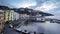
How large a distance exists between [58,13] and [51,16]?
0.11m

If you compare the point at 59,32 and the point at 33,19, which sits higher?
the point at 33,19

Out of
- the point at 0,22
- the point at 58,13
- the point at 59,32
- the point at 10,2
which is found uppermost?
the point at 10,2

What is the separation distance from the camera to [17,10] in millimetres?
2090

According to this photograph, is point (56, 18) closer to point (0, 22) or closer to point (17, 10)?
point (17, 10)

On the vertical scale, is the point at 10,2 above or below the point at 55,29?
above

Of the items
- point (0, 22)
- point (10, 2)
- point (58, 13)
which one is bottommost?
point (0, 22)

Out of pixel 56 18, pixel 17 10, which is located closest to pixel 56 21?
pixel 56 18

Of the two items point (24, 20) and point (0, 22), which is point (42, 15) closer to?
point (24, 20)

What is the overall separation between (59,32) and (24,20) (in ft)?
1.74

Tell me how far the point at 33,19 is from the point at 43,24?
6.5 inches

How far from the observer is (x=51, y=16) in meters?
2.04

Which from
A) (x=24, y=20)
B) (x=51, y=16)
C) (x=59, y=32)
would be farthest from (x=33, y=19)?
(x=59, y=32)

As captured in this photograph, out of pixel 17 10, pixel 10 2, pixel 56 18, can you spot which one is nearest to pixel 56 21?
pixel 56 18

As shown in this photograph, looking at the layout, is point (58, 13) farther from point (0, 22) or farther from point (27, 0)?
point (0, 22)
